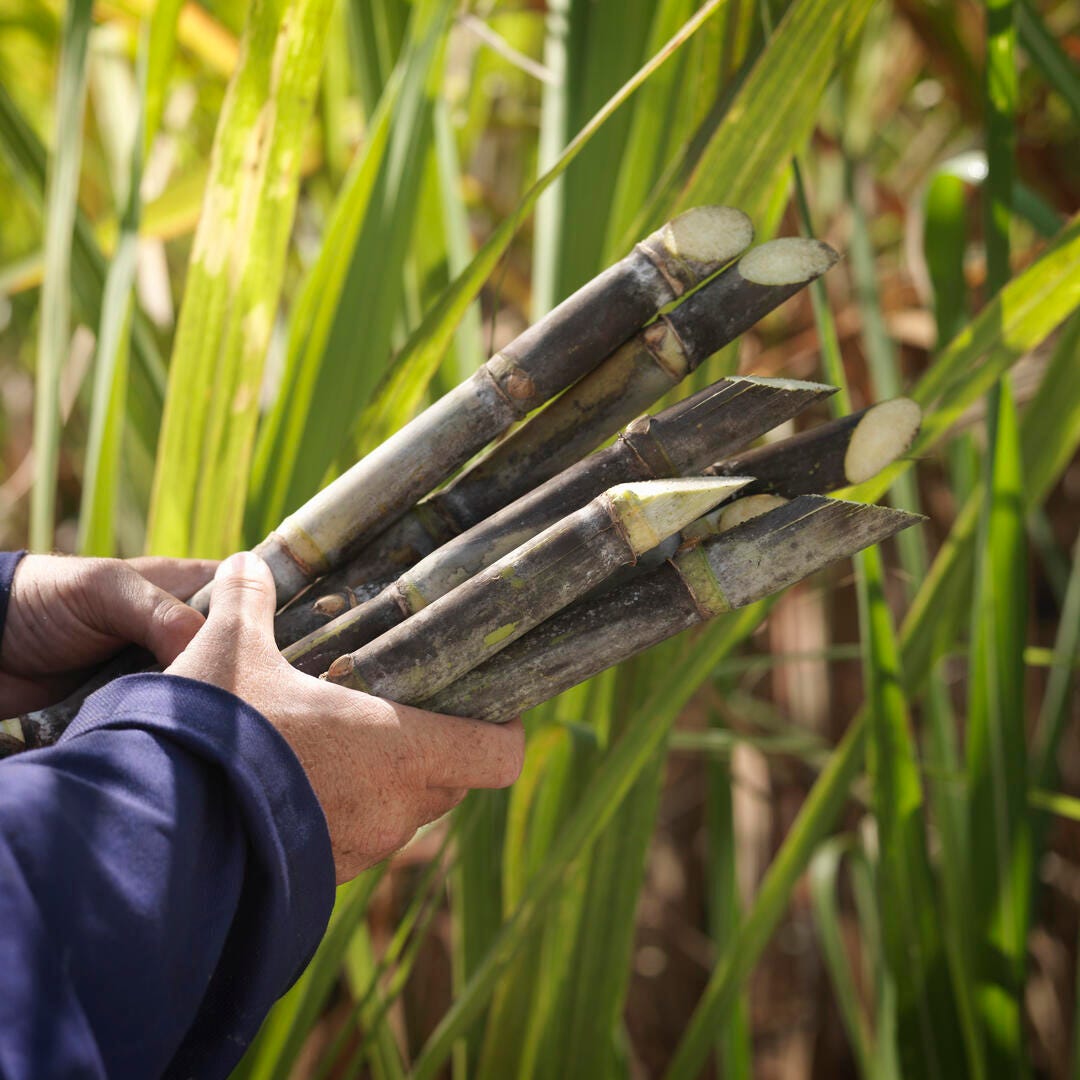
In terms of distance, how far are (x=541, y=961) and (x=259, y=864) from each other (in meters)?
0.36

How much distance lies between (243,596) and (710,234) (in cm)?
22

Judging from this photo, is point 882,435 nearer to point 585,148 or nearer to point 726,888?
point 585,148

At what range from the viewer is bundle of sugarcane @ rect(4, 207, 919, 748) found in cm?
35

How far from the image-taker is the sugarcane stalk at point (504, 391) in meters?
0.38

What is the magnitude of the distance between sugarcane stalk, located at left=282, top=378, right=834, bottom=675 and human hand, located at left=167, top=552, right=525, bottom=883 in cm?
3

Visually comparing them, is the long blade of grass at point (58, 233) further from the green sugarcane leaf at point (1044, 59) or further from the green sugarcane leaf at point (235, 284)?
the green sugarcane leaf at point (1044, 59)

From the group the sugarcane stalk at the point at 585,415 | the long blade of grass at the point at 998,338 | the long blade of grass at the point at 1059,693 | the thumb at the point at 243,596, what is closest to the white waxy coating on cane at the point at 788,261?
the sugarcane stalk at the point at 585,415

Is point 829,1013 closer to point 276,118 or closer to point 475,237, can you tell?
point 475,237

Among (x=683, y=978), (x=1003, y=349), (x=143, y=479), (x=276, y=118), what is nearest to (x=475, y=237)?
(x=143, y=479)

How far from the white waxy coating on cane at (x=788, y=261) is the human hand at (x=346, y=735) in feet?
0.65

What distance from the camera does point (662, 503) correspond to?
0.33 metres

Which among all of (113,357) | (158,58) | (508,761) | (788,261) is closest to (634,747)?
(508,761)

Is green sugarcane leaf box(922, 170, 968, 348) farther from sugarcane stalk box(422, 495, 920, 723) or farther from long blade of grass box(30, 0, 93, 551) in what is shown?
long blade of grass box(30, 0, 93, 551)

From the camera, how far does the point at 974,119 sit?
0.96 m
